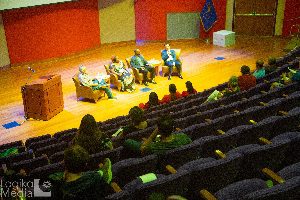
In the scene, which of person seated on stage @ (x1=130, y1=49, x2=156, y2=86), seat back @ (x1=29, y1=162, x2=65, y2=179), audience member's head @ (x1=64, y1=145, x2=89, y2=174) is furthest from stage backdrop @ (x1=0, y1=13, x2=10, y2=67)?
audience member's head @ (x1=64, y1=145, x2=89, y2=174)

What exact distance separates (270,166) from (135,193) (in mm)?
1095

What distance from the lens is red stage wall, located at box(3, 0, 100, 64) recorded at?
9766 mm

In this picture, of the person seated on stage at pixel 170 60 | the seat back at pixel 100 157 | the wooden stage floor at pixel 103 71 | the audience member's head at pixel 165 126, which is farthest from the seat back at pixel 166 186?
the person seated on stage at pixel 170 60

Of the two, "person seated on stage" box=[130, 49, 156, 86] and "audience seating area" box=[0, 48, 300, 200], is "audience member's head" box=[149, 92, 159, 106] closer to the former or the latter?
"audience seating area" box=[0, 48, 300, 200]

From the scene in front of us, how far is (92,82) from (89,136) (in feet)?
13.6

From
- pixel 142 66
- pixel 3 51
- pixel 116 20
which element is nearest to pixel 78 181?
pixel 142 66

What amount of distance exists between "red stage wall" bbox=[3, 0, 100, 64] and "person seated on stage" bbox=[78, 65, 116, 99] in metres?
3.03

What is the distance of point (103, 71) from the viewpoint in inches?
376

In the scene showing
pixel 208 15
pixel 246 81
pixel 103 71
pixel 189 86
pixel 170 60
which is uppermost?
pixel 208 15

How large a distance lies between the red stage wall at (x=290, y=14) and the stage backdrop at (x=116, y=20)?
4676mm

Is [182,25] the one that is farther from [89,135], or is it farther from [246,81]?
[89,135]

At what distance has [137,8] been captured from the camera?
11906 millimetres

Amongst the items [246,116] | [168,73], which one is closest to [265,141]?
[246,116]

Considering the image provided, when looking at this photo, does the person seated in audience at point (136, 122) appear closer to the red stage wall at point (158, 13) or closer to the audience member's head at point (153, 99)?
the audience member's head at point (153, 99)
